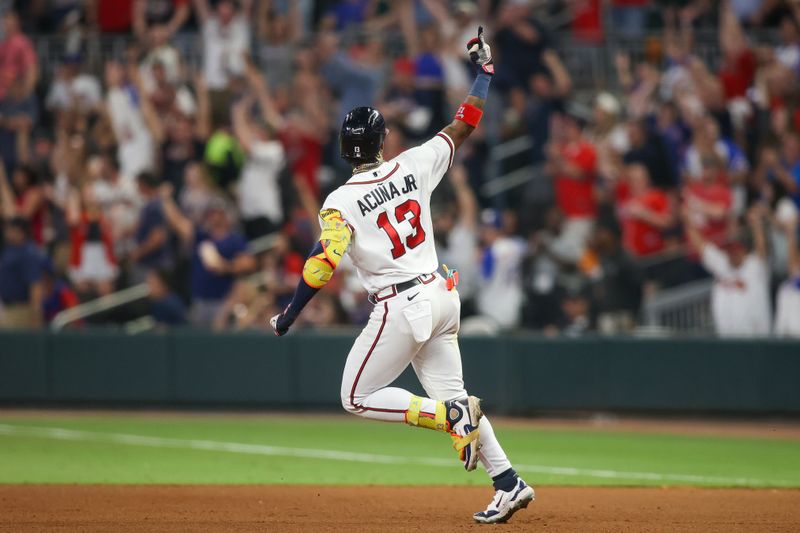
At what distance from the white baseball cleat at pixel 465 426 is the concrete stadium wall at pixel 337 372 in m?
7.54

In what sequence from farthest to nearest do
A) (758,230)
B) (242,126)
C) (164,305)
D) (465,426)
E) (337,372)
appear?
(242,126) < (164,305) < (337,372) < (758,230) < (465,426)

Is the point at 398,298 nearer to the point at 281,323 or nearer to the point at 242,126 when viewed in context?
the point at 281,323

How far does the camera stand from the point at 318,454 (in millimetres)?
12203

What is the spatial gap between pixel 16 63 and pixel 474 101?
11.6 m

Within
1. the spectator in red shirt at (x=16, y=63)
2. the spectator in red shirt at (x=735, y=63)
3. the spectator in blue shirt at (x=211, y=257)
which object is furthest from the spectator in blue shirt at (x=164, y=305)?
the spectator in red shirt at (x=735, y=63)

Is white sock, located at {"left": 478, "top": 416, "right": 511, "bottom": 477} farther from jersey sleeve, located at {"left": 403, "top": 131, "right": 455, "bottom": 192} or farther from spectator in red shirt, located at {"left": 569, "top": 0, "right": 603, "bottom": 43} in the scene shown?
spectator in red shirt, located at {"left": 569, "top": 0, "right": 603, "bottom": 43}

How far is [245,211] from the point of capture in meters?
16.4

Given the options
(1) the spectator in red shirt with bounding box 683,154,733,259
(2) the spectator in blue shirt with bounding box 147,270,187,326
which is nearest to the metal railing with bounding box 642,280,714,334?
(1) the spectator in red shirt with bounding box 683,154,733,259

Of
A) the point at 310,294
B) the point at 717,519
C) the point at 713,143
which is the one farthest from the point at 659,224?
the point at 310,294

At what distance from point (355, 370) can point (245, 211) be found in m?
9.20

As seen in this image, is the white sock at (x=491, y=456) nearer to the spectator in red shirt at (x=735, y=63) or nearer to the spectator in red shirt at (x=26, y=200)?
the spectator in red shirt at (x=26, y=200)

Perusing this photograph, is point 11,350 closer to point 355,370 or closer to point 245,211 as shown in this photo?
point 245,211

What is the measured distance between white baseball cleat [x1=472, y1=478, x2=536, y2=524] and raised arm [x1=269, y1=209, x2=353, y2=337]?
1.63 meters

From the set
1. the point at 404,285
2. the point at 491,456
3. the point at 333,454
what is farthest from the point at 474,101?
the point at 333,454
